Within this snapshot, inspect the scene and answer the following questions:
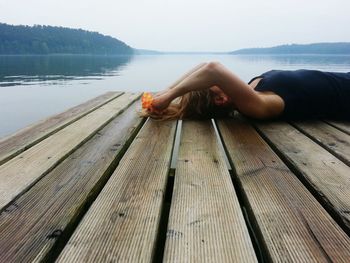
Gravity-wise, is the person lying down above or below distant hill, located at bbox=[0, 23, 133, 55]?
above

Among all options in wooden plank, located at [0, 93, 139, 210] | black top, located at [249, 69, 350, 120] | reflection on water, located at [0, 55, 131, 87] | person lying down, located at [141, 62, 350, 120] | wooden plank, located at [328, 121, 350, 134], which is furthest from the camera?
reflection on water, located at [0, 55, 131, 87]

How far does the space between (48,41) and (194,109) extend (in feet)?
311

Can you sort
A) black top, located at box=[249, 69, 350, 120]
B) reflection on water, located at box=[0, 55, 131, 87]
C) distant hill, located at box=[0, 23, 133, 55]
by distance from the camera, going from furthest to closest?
distant hill, located at box=[0, 23, 133, 55]
reflection on water, located at box=[0, 55, 131, 87]
black top, located at box=[249, 69, 350, 120]

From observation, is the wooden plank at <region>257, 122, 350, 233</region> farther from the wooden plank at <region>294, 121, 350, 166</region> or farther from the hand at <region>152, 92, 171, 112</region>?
the hand at <region>152, 92, 171, 112</region>

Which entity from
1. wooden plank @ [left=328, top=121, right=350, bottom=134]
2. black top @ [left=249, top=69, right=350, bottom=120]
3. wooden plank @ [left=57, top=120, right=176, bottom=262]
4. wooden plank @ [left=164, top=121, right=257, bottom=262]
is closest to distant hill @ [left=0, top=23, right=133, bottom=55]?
black top @ [left=249, top=69, right=350, bottom=120]

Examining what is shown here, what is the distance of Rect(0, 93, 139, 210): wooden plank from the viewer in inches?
62.3

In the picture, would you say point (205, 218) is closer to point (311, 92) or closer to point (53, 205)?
point (53, 205)

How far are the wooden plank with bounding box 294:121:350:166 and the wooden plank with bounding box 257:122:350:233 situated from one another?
0.19ft

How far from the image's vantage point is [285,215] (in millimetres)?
1294

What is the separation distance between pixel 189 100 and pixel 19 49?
285 ft

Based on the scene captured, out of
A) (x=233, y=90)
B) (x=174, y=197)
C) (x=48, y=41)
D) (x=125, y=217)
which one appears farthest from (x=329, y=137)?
(x=48, y=41)

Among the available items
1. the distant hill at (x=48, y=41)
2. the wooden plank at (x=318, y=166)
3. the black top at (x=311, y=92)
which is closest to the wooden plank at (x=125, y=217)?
the wooden plank at (x=318, y=166)

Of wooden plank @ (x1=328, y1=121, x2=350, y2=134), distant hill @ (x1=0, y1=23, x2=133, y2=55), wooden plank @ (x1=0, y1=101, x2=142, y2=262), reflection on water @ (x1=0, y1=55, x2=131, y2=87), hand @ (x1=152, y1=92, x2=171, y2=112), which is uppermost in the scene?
wooden plank @ (x1=0, y1=101, x2=142, y2=262)

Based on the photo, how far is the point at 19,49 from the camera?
78.8 metres
